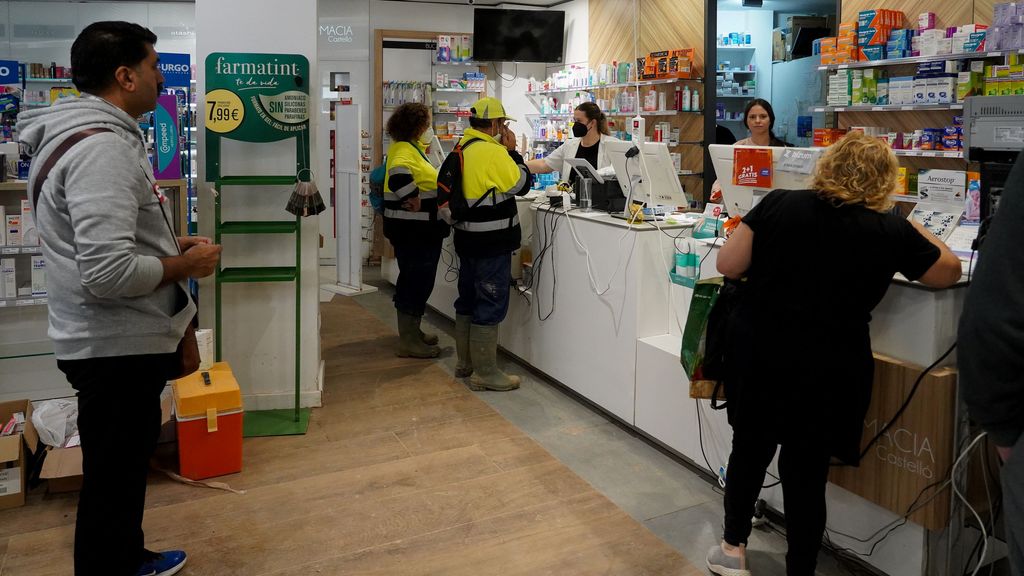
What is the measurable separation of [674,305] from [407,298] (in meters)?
2.11

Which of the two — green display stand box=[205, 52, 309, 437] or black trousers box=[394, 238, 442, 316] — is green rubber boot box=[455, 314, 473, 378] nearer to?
black trousers box=[394, 238, 442, 316]

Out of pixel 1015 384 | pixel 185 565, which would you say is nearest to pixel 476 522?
pixel 185 565

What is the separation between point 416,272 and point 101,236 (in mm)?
3315

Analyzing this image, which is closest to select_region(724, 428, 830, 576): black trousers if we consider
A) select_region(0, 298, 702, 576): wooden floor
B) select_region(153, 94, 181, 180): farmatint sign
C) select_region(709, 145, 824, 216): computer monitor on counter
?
select_region(0, 298, 702, 576): wooden floor

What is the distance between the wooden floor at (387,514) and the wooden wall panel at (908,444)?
0.74 meters

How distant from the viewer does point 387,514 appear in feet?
10.8

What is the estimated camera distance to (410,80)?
358 inches

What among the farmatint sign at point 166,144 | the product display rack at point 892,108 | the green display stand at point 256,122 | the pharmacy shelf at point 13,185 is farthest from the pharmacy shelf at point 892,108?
the pharmacy shelf at point 13,185

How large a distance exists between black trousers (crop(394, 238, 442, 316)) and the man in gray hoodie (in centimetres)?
291

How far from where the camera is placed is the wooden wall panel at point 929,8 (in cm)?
539

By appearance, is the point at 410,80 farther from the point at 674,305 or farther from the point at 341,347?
the point at 674,305

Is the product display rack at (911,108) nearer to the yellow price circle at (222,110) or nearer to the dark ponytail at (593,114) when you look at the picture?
the dark ponytail at (593,114)

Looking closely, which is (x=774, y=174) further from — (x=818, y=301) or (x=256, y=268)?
(x=256, y=268)

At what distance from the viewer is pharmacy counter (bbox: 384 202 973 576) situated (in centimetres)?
261
